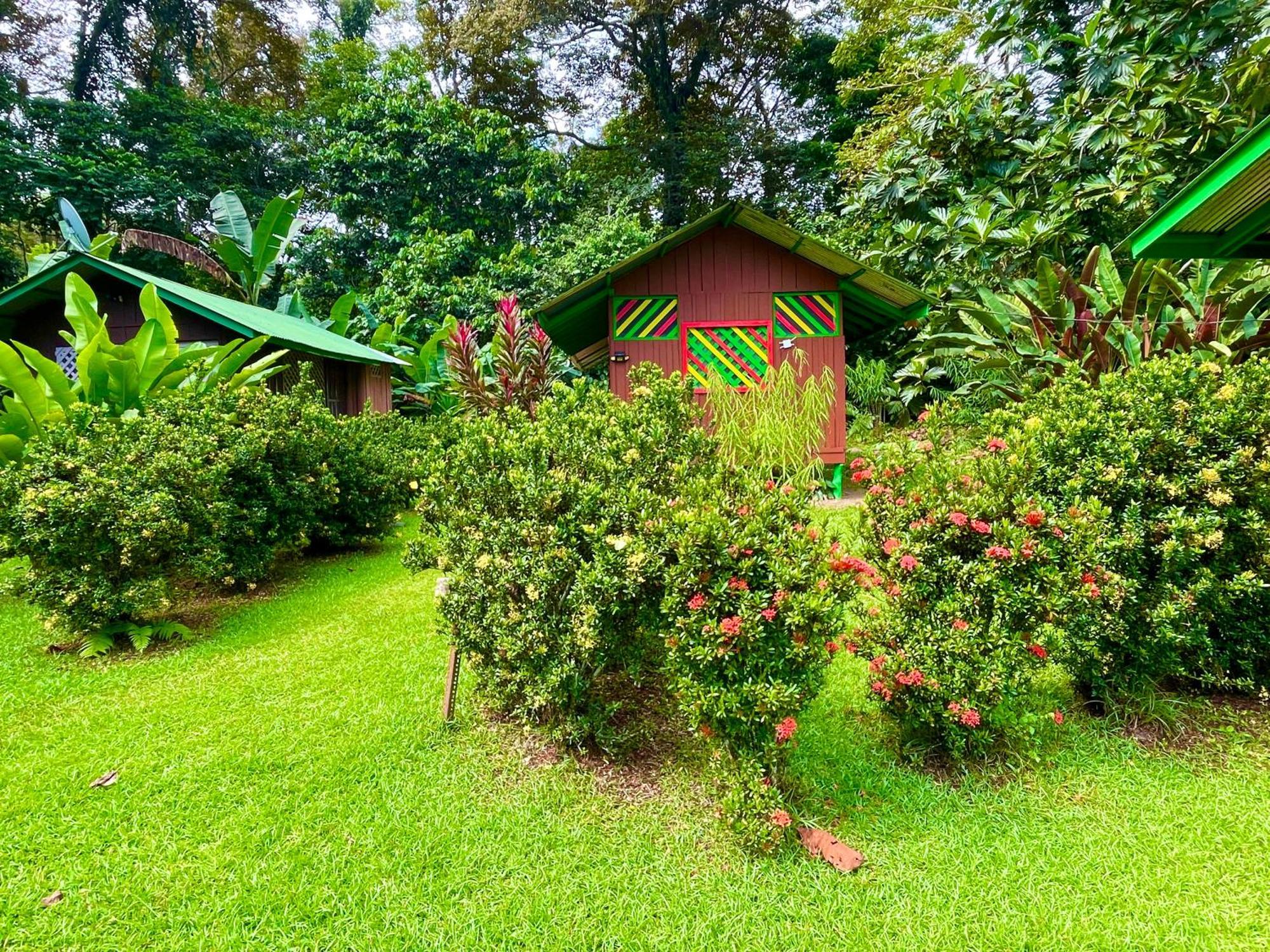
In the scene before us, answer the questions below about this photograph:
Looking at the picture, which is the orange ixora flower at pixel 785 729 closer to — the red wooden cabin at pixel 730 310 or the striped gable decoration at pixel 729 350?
the red wooden cabin at pixel 730 310

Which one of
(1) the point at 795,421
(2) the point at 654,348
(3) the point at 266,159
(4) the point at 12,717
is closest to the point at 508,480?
(1) the point at 795,421

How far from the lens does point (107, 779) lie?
302 centimetres

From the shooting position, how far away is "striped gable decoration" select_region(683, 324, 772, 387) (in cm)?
940

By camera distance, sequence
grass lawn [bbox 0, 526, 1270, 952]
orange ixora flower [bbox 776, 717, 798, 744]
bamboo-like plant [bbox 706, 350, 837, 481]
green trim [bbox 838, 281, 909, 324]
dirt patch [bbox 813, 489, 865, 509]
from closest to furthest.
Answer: grass lawn [bbox 0, 526, 1270, 952] → orange ixora flower [bbox 776, 717, 798, 744] → bamboo-like plant [bbox 706, 350, 837, 481] → dirt patch [bbox 813, 489, 865, 509] → green trim [bbox 838, 281, 909, 324]

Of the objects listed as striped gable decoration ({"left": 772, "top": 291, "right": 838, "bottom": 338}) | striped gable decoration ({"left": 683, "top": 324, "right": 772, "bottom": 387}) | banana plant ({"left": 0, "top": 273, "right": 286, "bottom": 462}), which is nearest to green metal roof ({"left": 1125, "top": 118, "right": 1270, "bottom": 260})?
striped gable decoration ({"left": 772, "top": 291, "right": 838, "bottom": 338})

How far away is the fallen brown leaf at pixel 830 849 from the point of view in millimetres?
2328

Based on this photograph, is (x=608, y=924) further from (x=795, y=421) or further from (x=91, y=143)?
(x=91, y=143)

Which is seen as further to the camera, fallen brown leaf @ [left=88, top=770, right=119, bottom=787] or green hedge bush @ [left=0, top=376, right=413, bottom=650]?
green hedge bush @ [left=0, top=376, right=413, bottom=650]

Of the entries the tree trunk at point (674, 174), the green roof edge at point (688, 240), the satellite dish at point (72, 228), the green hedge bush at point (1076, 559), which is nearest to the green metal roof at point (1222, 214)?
the green hedge bush at point (1076, 559)

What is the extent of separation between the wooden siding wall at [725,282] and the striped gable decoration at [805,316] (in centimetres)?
10

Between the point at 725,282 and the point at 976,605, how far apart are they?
24.4 feet

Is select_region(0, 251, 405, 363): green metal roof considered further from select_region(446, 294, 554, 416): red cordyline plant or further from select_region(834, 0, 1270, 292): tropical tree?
select_region(834, 0, 1270, 292): tropical tree

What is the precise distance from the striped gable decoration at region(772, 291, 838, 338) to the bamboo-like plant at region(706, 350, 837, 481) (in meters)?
4.30

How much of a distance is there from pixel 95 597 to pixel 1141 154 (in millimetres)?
12614
